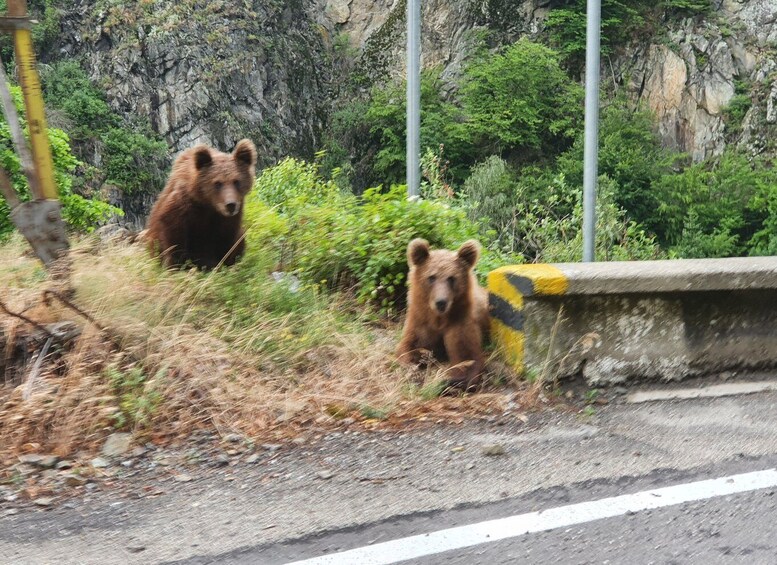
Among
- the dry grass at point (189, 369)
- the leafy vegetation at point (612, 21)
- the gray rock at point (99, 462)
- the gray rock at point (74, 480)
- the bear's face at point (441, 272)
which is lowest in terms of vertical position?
the gray rock at point (74, 480)

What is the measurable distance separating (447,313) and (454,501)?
1.89 m

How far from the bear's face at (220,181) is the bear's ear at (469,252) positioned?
1630 millimetres

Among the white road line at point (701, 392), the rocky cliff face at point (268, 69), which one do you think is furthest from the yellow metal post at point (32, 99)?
the rocky cliff face at point (268, 69)

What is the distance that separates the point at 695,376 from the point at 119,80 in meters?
44.5

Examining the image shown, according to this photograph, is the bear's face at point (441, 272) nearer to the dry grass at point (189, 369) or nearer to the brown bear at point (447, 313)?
the brown bear at point (447, 313)

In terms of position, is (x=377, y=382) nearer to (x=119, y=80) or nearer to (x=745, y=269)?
(x=745, y=269)

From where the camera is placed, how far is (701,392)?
448cm

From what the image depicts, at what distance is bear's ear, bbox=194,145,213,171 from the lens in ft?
18.5

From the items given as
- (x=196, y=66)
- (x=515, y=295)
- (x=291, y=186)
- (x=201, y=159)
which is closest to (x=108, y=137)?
(x=196, y=66)

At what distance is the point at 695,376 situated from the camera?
4.67m

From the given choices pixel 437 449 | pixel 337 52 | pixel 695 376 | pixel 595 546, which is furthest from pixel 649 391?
pixel 337 52

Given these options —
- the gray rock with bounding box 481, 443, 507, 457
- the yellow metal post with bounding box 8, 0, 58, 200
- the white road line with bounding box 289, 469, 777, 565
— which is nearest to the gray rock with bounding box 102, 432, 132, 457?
the white road line with bounding box 289, 469, 777, 565

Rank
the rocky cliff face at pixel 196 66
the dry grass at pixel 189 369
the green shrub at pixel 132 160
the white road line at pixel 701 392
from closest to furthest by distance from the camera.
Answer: the dry grass at pixel 189 369
the white road line at pixel 701 392
the green shrub at pixel 132 160
the rocky cliff face at pixel 196 66

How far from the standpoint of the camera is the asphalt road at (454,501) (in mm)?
2756
